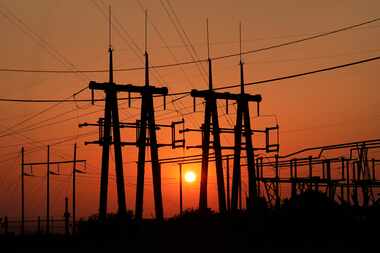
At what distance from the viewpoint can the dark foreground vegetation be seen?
24234 millimetres

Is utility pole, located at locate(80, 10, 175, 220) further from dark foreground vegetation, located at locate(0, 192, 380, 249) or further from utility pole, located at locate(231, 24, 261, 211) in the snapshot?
utility pole, located at locate(231, 24, 261, 211)

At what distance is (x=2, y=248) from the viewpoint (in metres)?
31.4

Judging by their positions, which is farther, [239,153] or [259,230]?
[239,153]

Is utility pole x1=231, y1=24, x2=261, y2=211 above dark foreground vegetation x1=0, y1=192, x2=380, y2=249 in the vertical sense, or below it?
above

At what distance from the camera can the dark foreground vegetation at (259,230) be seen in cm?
2423

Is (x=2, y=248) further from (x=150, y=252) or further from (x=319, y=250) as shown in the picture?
(x=319, y=250)

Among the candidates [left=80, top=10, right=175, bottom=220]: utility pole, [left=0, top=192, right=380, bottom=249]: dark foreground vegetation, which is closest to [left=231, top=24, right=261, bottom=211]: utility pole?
[left=0, top=192, right=380, bottom=249]: dark foreground vegetation

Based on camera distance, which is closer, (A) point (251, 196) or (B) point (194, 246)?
(B) point (194, 246)

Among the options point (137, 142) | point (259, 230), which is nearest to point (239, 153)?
point (137, 142)

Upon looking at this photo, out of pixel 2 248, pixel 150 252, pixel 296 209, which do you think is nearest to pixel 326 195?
pixel 296 209

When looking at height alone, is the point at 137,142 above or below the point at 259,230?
above

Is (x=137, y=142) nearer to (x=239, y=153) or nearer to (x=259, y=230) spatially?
(x=239, y=153)

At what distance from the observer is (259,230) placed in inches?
1079

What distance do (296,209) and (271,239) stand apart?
1.31 meters
